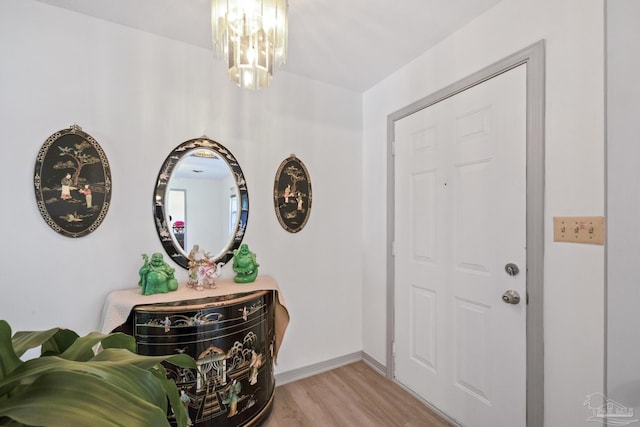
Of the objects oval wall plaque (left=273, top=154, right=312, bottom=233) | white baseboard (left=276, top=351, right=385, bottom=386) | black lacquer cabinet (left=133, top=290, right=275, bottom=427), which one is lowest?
white baseboard (left=276, top=351, right=385, bottom=386)

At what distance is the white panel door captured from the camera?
1.47 m

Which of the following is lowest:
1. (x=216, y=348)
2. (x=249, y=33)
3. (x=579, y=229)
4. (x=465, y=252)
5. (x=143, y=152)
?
(x=216, y=348)

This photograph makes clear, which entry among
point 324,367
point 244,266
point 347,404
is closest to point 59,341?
point 244,266

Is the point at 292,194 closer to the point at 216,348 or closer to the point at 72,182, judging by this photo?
the point at 216,348

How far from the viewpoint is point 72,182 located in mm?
1592

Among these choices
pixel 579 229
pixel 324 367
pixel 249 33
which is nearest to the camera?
pixel 249 33

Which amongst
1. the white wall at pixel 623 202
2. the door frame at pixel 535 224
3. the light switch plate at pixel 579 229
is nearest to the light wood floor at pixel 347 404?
the door frame at pixel 535 224

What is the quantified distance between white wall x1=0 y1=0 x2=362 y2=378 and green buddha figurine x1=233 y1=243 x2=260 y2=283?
16cm

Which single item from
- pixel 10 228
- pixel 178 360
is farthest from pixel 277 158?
pixel 178 360

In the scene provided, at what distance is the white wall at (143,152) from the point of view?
150cm

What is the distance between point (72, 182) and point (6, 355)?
1.59 meters

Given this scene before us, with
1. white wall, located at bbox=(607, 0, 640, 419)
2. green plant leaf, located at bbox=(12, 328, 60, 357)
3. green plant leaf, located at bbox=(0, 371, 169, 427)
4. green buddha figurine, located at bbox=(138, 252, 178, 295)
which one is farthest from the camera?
green buddha figurine, located at bbox=(138, 252, 178, 295)

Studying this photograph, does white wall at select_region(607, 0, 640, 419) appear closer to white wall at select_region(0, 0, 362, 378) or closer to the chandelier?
the chandelier

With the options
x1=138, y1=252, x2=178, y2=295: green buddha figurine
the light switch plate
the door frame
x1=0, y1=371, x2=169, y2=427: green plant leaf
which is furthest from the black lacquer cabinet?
the light switch plate
